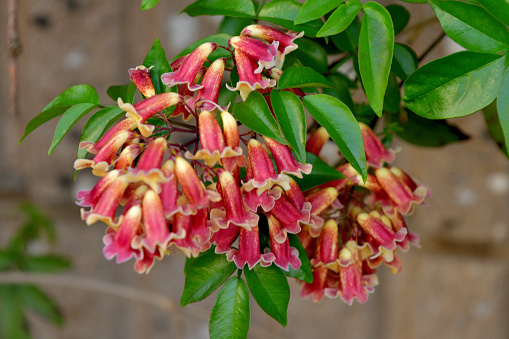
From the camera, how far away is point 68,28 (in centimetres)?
111

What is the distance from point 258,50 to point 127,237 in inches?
6.5

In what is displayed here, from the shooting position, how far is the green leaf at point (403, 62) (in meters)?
0.49

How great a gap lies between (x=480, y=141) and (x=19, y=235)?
91 centimetres

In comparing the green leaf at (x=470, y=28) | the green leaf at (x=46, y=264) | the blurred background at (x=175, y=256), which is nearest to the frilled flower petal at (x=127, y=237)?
the green leaf at (x=470, y=28)

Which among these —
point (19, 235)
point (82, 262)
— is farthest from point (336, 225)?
point (82, 262)

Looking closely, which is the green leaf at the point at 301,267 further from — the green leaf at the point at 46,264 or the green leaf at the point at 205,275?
the green leaf at the point at 46,264

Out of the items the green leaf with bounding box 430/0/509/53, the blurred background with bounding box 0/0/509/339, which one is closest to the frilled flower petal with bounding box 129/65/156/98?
the green leaf with bounding box 430/0/509/53

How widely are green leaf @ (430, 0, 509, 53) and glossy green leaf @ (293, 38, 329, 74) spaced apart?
113mm

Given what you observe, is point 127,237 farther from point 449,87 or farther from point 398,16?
point 398,16

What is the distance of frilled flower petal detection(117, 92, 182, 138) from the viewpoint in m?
0.38

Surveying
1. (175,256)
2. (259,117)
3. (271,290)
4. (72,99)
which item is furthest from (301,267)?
(175,256)

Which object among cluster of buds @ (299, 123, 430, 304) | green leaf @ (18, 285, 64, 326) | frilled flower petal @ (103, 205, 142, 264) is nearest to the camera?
frilled flower petal @ (103, 205, 142, 264)

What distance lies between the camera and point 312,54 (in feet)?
1.62

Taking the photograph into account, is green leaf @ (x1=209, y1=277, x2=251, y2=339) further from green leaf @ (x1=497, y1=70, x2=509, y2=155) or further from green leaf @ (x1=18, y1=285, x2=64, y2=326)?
green leaf @ (x1=18, y1=285, x2=64, y2=326)
